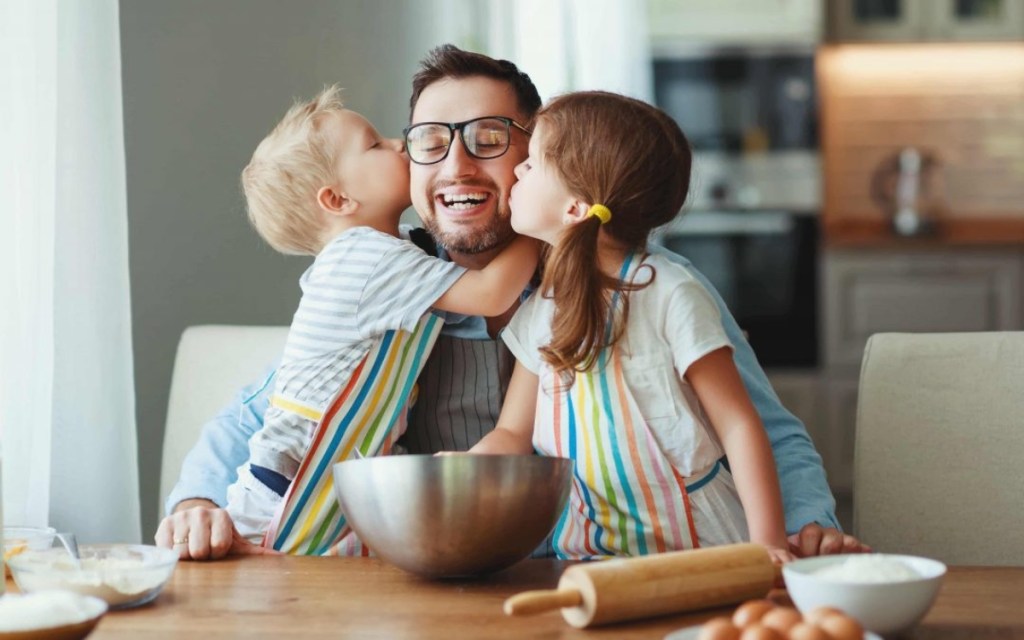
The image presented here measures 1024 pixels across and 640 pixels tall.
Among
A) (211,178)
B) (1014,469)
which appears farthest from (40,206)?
(1014,469)

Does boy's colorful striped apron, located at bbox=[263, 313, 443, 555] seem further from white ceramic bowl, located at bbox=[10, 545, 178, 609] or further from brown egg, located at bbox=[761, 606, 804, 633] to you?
brown egg, located at bbox=[761, 606, 804, 633]

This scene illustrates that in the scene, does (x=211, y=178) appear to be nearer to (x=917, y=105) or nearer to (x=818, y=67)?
(x=818, y=67)

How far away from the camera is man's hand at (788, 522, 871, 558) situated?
1.42m

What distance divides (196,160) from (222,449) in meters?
1.18

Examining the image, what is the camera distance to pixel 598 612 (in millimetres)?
977

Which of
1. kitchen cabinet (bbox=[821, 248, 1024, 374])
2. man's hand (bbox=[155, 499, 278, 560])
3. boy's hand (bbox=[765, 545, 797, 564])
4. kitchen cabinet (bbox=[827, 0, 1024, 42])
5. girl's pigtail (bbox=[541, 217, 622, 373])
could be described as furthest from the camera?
kitchen cabinet (bbox=[827, 0, 1024, 42])

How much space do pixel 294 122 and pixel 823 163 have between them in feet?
11.9

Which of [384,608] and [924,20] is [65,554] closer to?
[384,608]

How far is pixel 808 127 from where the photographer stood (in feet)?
16.0

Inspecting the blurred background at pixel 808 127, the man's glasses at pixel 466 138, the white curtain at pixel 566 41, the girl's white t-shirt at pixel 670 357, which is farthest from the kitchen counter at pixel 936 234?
the girl's white t-shirt at pixel 670 357

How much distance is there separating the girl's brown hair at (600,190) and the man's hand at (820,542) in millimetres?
347

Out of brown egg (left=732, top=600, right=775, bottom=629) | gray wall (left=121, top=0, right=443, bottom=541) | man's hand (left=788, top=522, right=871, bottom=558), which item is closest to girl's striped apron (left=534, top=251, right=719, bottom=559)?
man's hand (left=788, top=522, right=871, bottom=558)

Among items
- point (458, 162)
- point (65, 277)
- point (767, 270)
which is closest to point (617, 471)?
point (458, 162)

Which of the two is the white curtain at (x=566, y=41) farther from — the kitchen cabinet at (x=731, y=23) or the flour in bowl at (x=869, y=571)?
the flour in bowl at (x=869, y=571)
